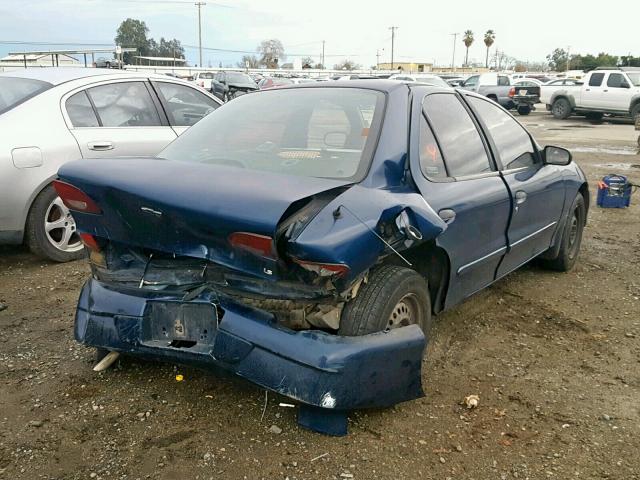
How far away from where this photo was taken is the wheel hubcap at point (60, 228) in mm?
4953

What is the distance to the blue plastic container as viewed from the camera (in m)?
7.70

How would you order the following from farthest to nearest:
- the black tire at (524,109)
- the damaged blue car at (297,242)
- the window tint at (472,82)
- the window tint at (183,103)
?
the window tint at (472,82) < the black tire at (524,109) < the window tint at (183,103) < the damaged blue car at (297,242)

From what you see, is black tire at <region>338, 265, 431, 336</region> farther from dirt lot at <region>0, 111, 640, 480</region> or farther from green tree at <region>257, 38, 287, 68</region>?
green tree at <region>257, 38, 287, 68</region>

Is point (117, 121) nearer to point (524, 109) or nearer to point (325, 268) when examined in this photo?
point (325, 268)

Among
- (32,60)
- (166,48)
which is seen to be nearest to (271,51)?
(166,48)

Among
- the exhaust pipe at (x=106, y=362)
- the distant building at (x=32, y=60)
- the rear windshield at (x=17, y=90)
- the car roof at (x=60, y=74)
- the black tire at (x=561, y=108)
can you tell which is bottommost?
the exhaust pipe at (x=106, y=362)

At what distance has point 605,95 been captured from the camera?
21.7m

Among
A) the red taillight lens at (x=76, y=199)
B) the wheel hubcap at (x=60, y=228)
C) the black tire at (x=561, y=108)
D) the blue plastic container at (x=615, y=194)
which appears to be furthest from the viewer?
the black tire at (x=561, y=108)

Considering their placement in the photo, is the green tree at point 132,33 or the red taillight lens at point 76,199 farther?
the green tree at point 132,33

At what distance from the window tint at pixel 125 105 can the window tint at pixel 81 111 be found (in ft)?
0.23

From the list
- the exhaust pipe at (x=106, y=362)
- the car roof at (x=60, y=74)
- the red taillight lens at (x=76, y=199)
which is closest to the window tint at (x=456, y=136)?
the red taillight lens at (x=76, y=199)

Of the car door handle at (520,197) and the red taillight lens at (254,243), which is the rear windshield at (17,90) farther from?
the car door handle at (520,197)

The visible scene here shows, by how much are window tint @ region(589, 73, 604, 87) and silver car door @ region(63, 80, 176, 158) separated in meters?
20.3

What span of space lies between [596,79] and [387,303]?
73.8 ft
